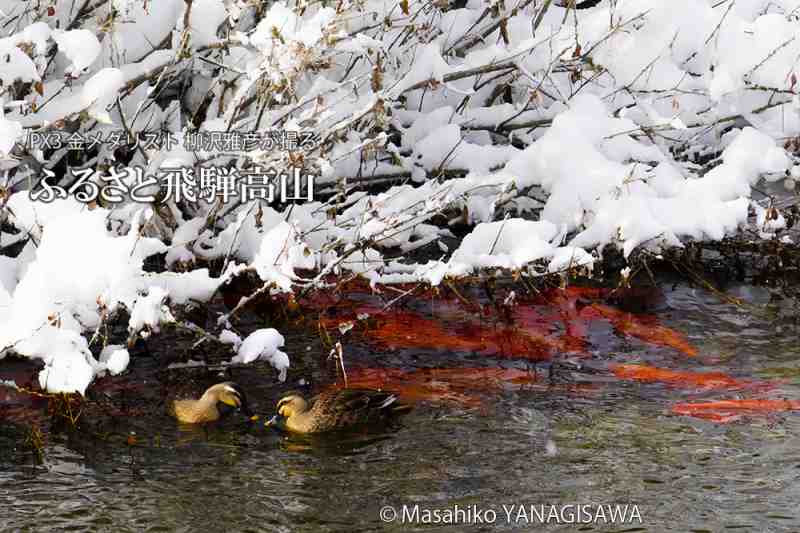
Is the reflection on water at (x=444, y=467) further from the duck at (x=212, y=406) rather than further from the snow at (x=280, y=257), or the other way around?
the snow at (x=280, y=257)

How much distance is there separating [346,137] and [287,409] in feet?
10.2

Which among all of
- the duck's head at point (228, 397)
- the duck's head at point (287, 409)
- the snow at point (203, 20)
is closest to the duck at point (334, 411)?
the duck's head at point (287, 409)

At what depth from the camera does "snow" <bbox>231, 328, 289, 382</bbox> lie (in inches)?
294

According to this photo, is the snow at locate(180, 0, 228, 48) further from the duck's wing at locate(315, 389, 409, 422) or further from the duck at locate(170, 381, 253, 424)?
the duck's wing at locate(315, 389, 409, 422)

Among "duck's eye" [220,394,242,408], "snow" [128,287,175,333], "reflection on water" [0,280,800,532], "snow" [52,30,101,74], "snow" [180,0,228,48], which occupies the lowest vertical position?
"reflection on water" [0,280,800,532]

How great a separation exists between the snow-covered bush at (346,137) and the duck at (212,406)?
0.50m

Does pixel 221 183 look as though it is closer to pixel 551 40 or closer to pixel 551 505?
pixel 551 40

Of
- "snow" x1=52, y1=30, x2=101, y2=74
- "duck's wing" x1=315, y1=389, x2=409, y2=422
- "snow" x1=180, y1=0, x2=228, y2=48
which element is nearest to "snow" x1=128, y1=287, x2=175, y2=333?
"duck's wing" x1=315, y1=389, x2=409, y2=422

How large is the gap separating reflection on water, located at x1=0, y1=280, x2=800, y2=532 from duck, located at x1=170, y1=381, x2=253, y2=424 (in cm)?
10

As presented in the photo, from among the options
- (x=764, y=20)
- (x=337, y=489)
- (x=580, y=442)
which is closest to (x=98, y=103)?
(x=337, y=489)

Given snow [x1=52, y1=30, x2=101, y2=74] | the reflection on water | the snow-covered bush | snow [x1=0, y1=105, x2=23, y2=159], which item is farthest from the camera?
snow [x1=52, y1=30, x2=101, y2=74]

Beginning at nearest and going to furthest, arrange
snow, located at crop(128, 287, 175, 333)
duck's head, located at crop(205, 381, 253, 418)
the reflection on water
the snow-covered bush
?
the reflection on water, snow, located at crop(128, 287, 175, 333), duck's head, located at crop(205, 381, 253, 418), the snow-covered bush

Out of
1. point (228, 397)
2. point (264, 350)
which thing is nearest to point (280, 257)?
point (264, 350)

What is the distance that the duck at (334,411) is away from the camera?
276 inches
